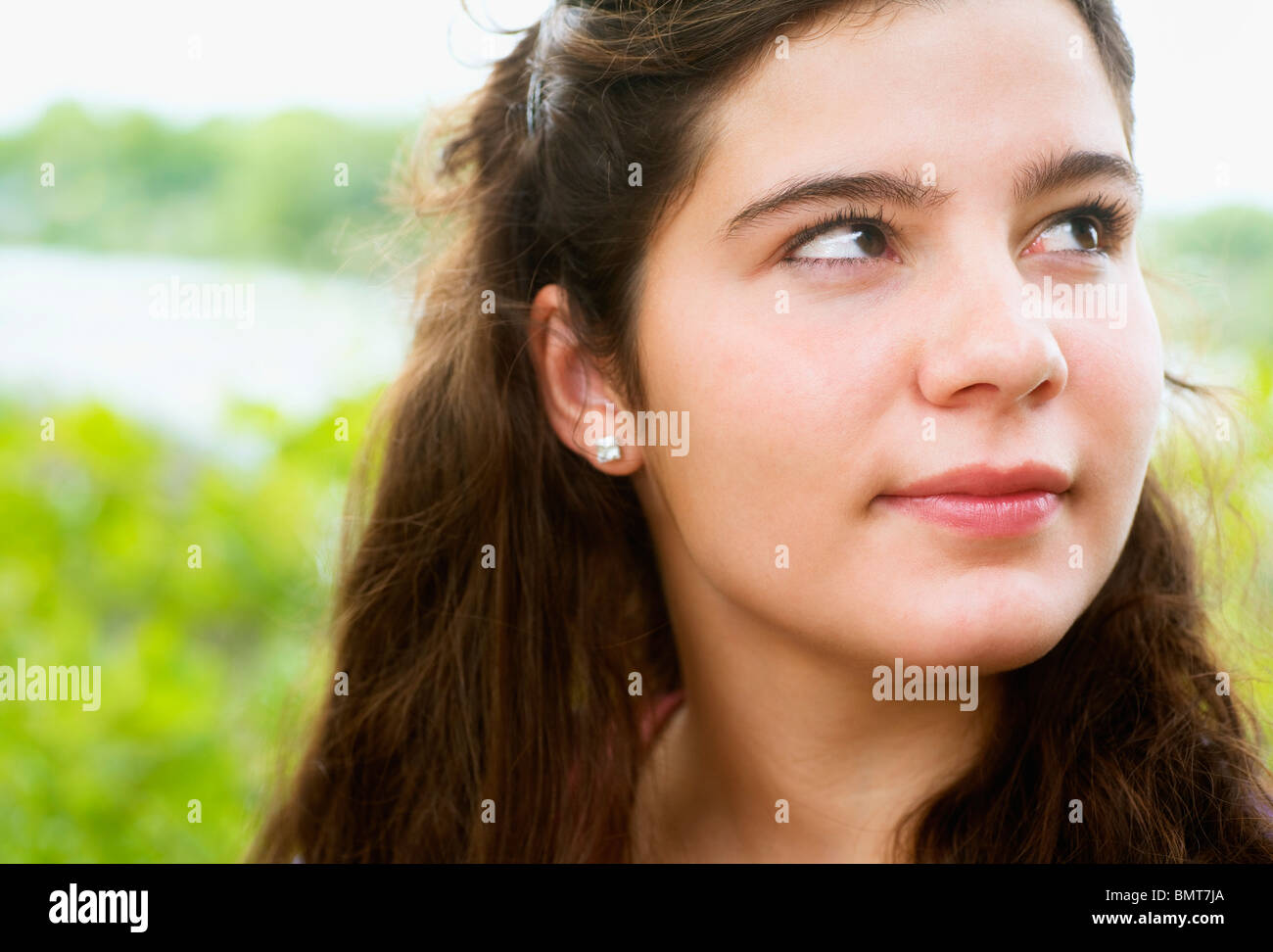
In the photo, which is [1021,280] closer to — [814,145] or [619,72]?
[814,145]

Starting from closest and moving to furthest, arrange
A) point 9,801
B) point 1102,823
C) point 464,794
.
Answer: point 1102,823 < point 464,794 < point 9,801

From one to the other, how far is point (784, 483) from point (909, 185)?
1.26ft

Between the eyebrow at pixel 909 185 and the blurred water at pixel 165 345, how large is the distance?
1.31 meters

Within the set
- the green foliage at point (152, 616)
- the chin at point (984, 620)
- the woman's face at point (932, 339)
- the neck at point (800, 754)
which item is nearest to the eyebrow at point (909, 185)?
the woman's face at point (932, 339)

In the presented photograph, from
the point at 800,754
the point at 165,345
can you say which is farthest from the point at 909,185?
the point at 165,345

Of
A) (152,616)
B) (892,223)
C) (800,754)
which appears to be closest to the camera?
(892,223)

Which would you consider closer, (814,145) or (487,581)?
(814,145)

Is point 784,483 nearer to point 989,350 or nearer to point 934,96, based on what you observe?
point 989,350

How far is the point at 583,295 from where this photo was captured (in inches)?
71.4

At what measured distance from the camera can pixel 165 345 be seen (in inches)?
112

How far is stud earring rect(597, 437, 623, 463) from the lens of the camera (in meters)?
1.82

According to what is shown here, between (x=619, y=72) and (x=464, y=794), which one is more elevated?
(x=619, y=72)
